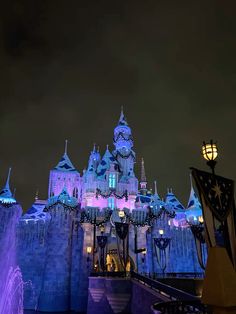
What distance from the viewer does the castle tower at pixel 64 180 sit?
44969mm

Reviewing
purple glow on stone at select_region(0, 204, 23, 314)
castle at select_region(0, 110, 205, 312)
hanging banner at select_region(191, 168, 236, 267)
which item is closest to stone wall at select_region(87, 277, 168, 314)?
castle at select_region(0, 110, 205, 312)

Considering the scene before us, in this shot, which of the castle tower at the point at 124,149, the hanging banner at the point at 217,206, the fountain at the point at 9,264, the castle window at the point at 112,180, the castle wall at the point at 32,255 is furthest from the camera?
the castle tower at the point at 124,149

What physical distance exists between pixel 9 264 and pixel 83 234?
10003mm

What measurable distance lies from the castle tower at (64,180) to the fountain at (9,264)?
24.7 feet

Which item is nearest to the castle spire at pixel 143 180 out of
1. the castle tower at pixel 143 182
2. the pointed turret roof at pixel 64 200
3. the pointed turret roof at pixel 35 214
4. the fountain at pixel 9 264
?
the castle tower at pixel 143 182

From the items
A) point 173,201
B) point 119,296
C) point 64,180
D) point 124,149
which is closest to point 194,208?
point 173,201

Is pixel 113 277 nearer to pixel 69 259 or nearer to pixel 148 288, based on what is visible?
pixel 148 288

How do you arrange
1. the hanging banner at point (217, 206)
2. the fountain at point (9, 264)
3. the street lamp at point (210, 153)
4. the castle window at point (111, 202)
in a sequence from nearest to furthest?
the hanging banner at point (217, 206), the street lamp at point (210, 153), the fountain at point (9, 264), the castle window at point (111, 202)

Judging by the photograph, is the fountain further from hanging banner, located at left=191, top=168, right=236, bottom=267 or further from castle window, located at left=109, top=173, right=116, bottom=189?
hanging banner, located at left=191, top=168, right=236, bottom=267

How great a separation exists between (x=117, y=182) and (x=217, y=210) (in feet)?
115

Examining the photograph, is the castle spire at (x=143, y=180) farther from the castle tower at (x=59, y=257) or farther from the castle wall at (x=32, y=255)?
the castle wall at (x=32, y=255)

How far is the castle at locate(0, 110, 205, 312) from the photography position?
34.5 metres

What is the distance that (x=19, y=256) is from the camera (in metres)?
36.4

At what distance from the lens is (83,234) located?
36.8 m
